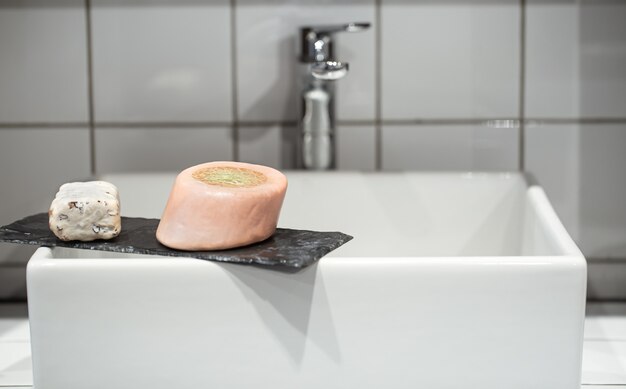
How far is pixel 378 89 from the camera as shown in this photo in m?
0.98

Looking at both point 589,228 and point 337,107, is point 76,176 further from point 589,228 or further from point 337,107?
point 589,228

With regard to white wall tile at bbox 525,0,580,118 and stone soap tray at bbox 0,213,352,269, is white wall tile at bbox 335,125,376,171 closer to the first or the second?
white wall tile at bbox 525,0,580,118

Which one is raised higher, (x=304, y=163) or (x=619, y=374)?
(x=304, y=163)

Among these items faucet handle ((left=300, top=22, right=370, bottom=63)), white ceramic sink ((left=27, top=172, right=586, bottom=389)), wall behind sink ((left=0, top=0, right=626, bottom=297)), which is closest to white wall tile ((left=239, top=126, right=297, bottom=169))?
wall behind sink ((left=0, top=0, right=626, bottom=297))

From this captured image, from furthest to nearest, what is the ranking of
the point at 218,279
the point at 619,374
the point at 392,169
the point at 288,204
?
the point at 392,169 < the point at 288,204 < the point at 619,374 < the point at 218,279

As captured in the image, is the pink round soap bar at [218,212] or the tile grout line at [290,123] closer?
the pink round soap bar at [218,212]

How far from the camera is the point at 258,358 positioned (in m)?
0.58

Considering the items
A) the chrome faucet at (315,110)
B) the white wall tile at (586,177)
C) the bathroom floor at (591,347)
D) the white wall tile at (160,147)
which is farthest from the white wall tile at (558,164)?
the white wall tile at (160,147)

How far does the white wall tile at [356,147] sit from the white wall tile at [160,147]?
13 centimetres

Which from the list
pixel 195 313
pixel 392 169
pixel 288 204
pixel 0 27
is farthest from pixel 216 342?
pixel 0 27

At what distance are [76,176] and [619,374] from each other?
0.64m

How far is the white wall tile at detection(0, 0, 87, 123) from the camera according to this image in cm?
97

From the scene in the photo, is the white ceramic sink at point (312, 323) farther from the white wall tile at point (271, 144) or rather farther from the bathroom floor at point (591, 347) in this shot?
the white wall tile at point (271, 144)

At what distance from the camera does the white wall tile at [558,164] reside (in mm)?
981
